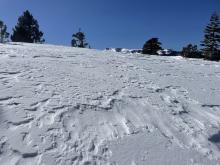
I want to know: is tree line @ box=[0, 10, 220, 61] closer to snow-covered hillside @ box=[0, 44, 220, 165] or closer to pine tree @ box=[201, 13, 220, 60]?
pine tree @ box=[201, 13, 220, 60]

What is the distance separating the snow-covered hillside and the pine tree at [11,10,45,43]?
29.8m

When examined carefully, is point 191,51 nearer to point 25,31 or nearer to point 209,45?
point 209,45

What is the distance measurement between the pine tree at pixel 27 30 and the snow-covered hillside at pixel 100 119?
29.8m

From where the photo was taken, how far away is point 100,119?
3.66 m

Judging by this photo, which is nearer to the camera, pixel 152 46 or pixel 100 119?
pixel 100 119

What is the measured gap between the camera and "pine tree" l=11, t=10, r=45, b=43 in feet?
109

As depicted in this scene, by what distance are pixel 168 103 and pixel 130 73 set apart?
2315 mm

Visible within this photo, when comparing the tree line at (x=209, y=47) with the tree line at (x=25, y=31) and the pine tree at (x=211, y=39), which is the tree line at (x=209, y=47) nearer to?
the pine tree at (x=211, y=39)

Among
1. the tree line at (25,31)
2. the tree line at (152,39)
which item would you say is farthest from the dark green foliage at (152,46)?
the tree line at (25,31)

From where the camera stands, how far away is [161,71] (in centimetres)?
780

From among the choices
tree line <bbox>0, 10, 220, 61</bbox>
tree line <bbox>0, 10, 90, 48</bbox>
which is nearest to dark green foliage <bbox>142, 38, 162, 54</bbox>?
tree line <bbox>0, 10, 220, 61</bbox>

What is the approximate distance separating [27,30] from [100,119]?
34.2 metres

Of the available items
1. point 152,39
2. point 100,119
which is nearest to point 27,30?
point 152,39

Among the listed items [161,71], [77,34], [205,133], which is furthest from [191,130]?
[77,34]
